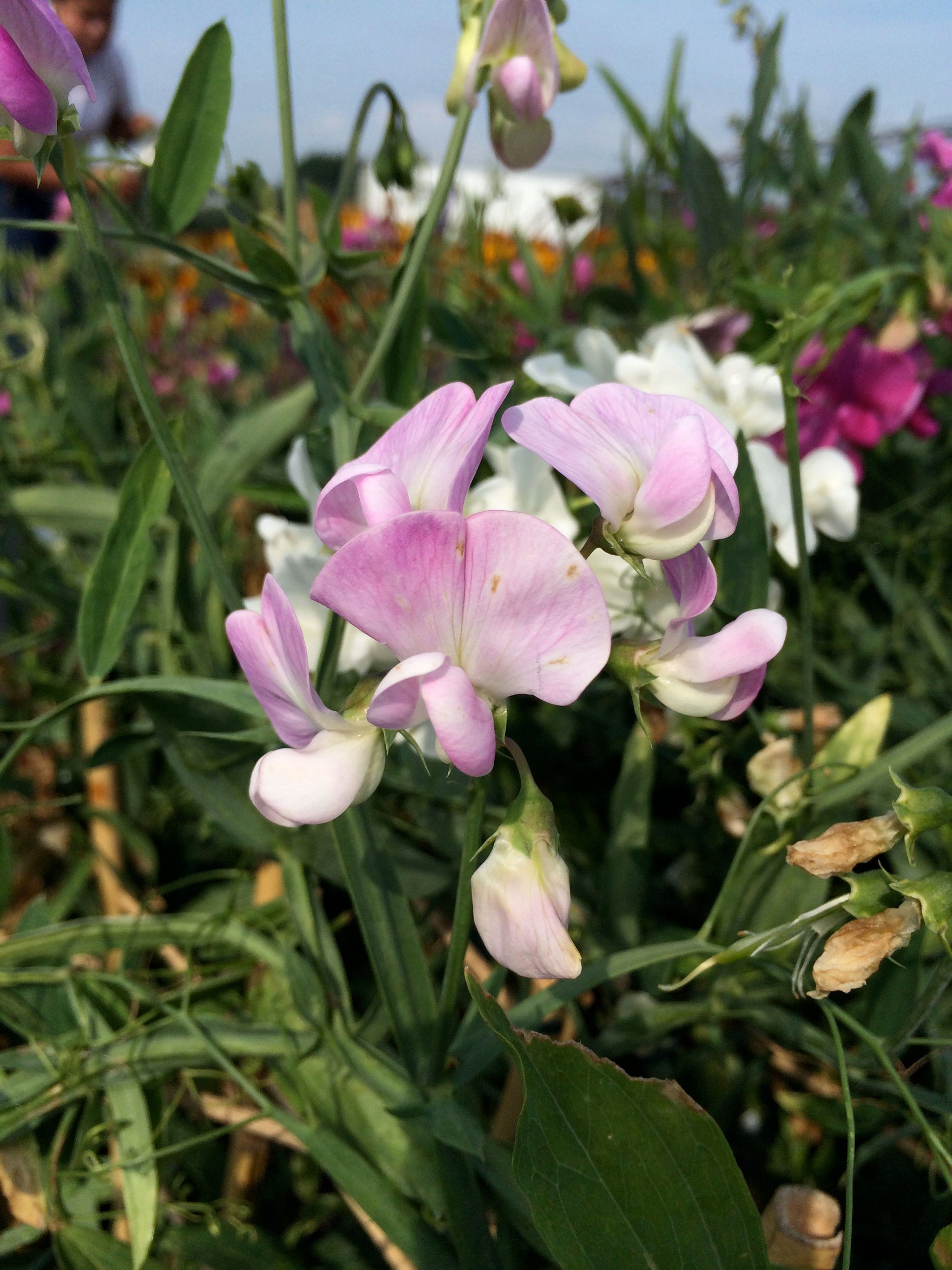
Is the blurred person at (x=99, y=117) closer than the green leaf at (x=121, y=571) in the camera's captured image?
No

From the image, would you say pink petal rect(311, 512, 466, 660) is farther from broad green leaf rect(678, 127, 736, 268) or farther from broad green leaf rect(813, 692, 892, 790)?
broad green leaf rect(678, 127, 736, 268)

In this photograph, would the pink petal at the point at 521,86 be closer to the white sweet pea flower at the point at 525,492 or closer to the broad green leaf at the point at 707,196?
the white sweet pea flower at the point at 525,492

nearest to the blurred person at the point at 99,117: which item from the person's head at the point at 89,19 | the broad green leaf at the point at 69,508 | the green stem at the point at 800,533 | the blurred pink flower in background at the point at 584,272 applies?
the person's head at the point at 89,19

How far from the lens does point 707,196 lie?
85cm

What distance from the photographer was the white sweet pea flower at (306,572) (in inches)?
19.5

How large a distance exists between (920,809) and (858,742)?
0.70 feet

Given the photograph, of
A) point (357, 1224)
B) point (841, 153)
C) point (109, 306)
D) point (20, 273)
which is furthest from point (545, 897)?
point (20, 273)

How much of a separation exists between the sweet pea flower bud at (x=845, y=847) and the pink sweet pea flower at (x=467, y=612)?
10 cm

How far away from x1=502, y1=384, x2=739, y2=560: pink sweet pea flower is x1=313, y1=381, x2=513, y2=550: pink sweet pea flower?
12mm

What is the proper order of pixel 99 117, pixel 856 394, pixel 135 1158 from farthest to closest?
pixel 99 117 < pixel 856 394 < pixel 135 1158

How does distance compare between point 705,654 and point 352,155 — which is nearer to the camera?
point 705,654

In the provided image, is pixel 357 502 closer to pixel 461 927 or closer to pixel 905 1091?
pixel 461 927

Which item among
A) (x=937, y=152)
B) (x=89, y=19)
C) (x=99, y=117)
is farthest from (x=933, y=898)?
(x=89, y=19)

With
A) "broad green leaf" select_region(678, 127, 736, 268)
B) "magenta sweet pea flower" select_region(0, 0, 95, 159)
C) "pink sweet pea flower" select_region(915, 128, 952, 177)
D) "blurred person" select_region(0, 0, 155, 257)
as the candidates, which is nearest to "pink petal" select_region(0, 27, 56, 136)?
"magenta sweet pea flower" select_region(0, 0, 95, 159)
